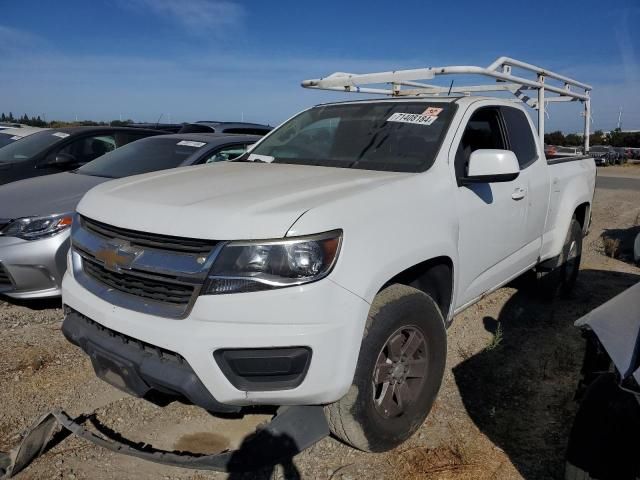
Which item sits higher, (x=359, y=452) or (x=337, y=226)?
(x=337, y=226)

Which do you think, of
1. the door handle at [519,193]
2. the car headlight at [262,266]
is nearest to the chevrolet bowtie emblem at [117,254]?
the car headlight at [262,266]

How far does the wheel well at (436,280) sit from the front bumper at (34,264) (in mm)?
2716

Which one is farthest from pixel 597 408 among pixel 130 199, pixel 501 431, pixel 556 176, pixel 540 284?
pixel 540 284

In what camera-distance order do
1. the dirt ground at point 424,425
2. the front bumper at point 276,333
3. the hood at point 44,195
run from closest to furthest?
the front bumper at point 276,333
the dirt ground at point 424,425
the hood at point 44,195

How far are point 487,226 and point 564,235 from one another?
1732 millimetres

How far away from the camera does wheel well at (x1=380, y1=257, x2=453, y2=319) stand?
9.23 feet

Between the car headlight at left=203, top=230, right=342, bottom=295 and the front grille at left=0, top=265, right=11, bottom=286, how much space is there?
2.75 m

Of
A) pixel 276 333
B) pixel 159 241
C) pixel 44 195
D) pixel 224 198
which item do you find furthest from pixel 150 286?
pixel 44 195

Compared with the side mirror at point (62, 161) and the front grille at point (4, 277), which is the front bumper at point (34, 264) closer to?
the front grille at point (4, 277)

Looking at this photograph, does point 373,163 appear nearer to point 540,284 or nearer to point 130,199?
point 130,199

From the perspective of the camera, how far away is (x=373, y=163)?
124 inches

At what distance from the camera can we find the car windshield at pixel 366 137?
314 cm

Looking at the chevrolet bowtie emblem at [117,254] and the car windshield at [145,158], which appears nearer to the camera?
the chevrolet bowtie emblem at [117,254]

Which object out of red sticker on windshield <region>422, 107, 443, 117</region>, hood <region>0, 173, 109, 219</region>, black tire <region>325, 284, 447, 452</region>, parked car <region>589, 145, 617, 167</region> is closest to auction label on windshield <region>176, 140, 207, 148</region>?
hood <region>0, 173, 109, 219</region>
